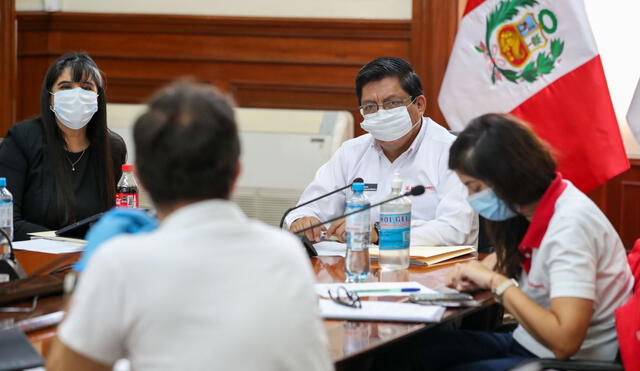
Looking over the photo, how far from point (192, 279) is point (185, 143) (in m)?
0.17

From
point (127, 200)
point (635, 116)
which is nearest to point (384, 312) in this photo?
point (127, 200)

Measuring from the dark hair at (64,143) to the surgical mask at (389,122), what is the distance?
918mm

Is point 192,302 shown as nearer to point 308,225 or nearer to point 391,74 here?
point 308,225

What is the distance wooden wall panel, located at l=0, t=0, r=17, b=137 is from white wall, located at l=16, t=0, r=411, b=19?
0.22 meters

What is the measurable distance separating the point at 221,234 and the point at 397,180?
1.19 metres

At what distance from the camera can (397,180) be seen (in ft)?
7.01

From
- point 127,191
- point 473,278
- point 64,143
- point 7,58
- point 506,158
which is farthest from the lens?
point 7,58

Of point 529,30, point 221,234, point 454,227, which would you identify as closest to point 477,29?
point 529,30

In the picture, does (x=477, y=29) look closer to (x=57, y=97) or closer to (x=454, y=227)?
(x=454, y=227)

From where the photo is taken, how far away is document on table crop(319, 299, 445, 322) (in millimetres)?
1599

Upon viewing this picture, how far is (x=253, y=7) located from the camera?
421cm

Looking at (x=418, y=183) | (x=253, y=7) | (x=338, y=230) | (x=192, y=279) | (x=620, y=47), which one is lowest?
(x=338, y=230)

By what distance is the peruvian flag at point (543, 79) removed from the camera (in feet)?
11.4

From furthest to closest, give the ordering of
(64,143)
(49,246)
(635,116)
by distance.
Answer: (635,116), (64,143), (49,246)
